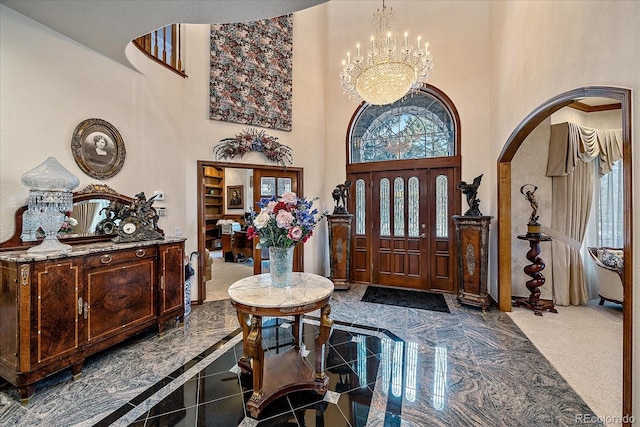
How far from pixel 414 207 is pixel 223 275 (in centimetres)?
426

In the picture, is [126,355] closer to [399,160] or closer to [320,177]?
[320,177]

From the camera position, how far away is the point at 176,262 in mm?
3350

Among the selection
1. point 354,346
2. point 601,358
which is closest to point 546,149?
point 601,358

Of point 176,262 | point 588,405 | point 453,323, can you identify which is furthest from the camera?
point 453,323

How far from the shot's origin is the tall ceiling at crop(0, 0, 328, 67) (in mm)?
2146

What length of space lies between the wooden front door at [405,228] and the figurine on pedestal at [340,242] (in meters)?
0.59

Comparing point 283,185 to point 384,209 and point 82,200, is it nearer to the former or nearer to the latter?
point 384,209

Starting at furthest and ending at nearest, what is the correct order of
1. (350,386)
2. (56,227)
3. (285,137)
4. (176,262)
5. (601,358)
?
(285,137) → (176,262) → (601,358) → (56,227) → (350,386)

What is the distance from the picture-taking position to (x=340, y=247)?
5.05m

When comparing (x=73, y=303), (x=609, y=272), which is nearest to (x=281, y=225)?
(x=73, y=303)

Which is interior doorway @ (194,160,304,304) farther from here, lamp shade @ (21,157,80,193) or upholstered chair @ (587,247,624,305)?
upholstered chair @ (587,247,624,305)

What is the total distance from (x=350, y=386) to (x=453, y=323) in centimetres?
196

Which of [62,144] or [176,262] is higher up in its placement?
[62,144]

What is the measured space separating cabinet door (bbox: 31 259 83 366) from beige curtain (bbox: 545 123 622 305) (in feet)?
19.6
